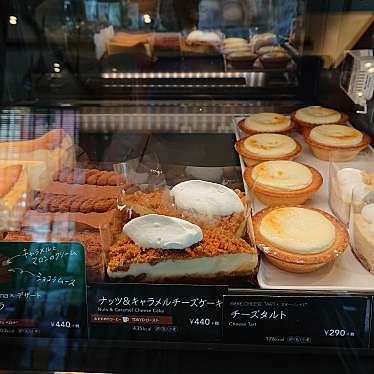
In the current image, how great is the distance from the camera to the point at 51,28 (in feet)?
6.08

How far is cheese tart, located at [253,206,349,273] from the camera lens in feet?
3.73

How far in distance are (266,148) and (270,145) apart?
2 centimetres

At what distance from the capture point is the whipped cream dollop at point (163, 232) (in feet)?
3.58

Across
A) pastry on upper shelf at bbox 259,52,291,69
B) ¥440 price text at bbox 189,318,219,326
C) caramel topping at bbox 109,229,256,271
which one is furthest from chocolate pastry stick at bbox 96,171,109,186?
pastry on upper shelf at bbox 259,52,291,69

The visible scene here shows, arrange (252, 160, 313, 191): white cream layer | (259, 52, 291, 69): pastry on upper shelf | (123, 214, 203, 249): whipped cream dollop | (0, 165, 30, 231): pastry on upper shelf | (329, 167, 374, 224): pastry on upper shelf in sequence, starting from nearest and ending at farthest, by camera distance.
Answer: (123, 214, 203, 249): whipped cream dollop < (0, 165, 30, 231): pastry on upper shelf < (329, 167, 374, 224): pastry on upper shelf < (252, 160, 313, 191): white cream layer < (259, 52, 291, 69): pastry on upper shelf

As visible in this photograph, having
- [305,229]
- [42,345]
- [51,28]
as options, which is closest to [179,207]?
[305,229]

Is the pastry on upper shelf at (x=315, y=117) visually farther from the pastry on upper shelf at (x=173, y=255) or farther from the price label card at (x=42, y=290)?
the price label card at (x=42, y=290)

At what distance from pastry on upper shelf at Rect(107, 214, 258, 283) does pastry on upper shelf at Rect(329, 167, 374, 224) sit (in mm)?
370

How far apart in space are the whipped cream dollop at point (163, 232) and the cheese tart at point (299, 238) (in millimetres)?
174

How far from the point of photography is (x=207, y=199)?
1.25 m

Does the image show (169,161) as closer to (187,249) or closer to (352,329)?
(187,249)

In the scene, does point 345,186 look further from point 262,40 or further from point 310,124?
point 262,40

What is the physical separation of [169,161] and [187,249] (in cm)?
56

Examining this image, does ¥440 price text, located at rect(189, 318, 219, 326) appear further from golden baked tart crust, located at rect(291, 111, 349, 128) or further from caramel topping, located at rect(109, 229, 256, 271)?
golden baked tart crust, located at rect(291, 111, 349, 128)
